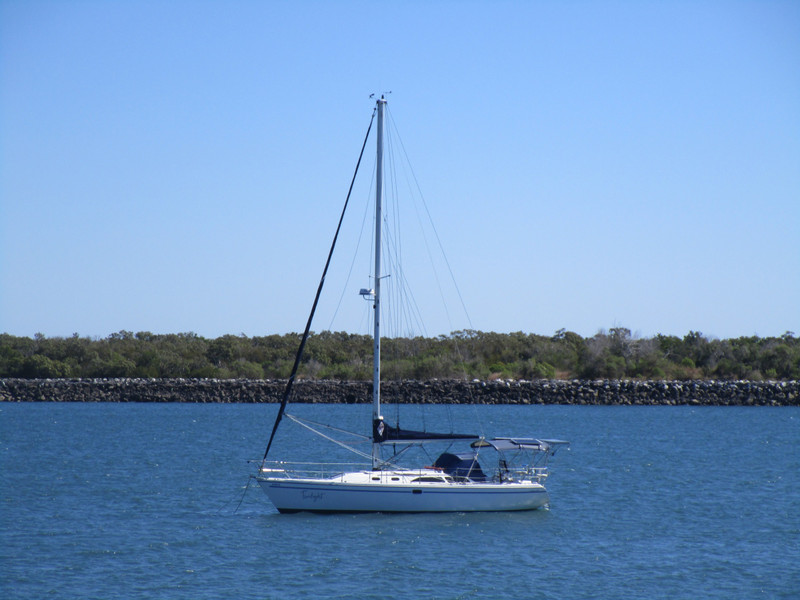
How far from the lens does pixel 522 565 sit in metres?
22.1

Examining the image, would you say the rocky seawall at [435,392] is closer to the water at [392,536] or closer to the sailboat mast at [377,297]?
the water at [392,536]

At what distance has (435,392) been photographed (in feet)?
261

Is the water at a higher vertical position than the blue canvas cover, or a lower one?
lower

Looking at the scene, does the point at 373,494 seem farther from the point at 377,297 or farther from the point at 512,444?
the point at 377,297

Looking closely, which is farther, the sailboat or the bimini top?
the bimini top

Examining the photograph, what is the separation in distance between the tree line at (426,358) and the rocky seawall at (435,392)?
201 inches

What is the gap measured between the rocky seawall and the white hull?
51116 millimetres

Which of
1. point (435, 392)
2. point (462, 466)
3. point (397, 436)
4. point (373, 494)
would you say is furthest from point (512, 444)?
point (435, 392)

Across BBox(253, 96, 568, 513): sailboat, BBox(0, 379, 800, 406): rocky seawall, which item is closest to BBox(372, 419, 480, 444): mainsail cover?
BBox(253, 96, 568, 513): sailboat

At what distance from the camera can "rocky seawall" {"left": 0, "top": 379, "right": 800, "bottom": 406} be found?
3137 inches

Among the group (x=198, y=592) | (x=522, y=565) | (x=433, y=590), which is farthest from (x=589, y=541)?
(x=198, y=592)

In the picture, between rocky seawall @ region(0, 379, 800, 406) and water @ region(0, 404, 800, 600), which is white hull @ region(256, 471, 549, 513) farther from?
rocky seawall @ region(0, 379, 800, 406)

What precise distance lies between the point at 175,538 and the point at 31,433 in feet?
110

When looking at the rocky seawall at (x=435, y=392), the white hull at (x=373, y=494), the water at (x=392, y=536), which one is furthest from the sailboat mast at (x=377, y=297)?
the rocky seawall at (x=435, y=392)
